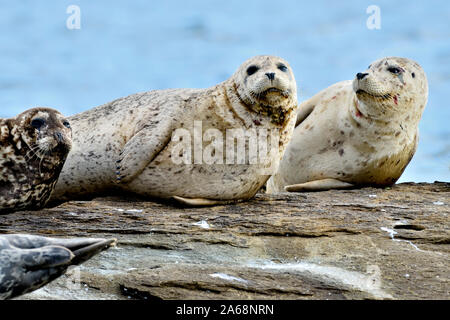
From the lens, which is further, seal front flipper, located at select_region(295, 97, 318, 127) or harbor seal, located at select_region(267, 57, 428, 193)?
seal front flipper, located at select_region(295, 97, 318, 127)

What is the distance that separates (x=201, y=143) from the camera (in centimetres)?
593

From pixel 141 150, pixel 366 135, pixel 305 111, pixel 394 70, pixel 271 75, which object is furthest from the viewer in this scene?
pixel 305 111

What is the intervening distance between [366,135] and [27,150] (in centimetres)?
355

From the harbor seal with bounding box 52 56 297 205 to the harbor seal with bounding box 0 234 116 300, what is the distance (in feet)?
9.29

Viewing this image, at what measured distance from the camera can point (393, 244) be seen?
510 centimetres

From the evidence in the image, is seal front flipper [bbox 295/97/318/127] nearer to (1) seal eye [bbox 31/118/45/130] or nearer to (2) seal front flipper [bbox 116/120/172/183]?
→ (2) seal front flipper [bbox 116/120/172/183]

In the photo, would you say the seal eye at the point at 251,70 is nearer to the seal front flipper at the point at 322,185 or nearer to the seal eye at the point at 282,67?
the seal eye at the point at 282,67

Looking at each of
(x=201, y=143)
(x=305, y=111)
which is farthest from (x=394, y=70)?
(x=201, y=143)

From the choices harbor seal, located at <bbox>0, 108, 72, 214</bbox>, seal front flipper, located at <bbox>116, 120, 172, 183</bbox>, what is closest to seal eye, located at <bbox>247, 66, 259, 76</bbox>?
seal front flipper, located at <bbox>116, 120, 172, 183</bbox>

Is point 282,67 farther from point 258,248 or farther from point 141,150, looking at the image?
point 258,248

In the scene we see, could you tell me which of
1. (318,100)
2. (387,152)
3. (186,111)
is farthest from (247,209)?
(318,100)

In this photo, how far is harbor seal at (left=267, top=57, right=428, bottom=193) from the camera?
7.14 meters

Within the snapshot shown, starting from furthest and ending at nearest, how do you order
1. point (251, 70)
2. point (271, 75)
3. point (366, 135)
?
point (366, 135) → point (251, 70) → point (271, 75)

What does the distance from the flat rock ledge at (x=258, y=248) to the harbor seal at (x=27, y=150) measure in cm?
18
